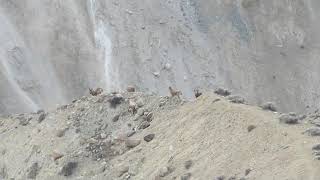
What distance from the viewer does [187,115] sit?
1756cm

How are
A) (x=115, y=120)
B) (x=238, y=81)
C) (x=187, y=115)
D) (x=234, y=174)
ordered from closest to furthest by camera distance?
(x=234, y=174), (x=187, y=115), (x=115, y=120), (x=238, y=81)

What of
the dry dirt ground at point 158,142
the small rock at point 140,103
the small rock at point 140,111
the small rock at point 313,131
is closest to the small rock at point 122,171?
the dry dirt ground at point 158,142

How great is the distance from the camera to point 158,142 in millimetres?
17141

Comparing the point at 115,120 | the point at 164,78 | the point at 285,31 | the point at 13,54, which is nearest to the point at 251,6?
the point at 285,31

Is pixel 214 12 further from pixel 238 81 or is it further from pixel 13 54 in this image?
pixel 13 54

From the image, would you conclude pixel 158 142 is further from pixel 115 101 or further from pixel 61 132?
pixel 61 132

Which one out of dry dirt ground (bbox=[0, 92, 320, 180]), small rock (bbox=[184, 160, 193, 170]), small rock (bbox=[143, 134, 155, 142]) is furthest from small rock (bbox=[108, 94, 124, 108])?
small rock (bbox=[184, 160, 193, 170])

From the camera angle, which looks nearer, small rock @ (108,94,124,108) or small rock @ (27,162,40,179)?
small rock @ (27,162,40,179)

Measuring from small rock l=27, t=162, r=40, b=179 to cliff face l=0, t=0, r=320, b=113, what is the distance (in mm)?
14421

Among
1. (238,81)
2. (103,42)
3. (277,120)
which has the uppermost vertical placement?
(277,120)

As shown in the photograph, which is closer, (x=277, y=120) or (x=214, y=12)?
(x=277, y=120)

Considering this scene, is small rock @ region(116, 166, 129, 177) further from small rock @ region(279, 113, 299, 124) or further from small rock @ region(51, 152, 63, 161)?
small rock @ region(279, 113, 299, 124)

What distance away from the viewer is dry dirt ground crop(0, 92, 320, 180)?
543 inches

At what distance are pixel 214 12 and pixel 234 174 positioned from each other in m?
30.0
